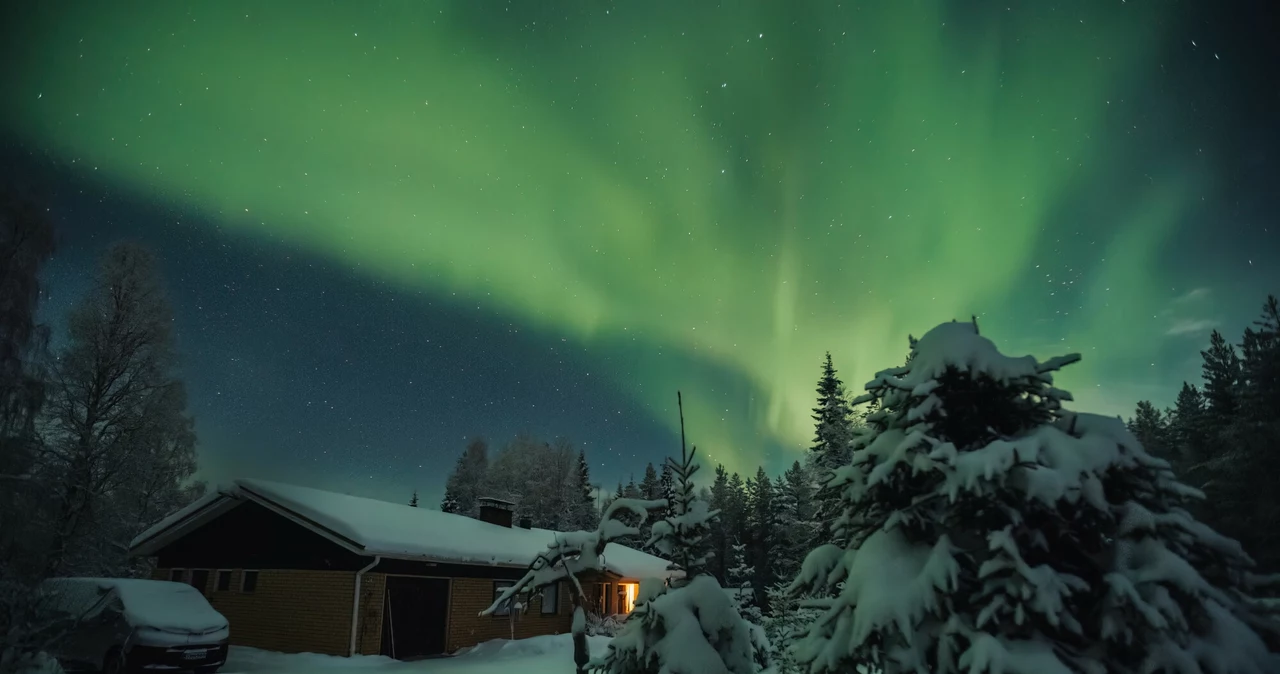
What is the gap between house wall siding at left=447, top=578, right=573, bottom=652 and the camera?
64.6 feet

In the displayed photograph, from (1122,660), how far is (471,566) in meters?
19.6

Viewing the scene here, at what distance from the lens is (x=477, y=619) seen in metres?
20.7

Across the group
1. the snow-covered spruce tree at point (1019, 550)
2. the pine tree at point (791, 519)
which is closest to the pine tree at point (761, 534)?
the pine tree at point (791, 519)

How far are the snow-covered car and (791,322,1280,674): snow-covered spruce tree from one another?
1431cm

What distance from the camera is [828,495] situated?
5.31 meters

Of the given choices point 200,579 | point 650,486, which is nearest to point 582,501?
point 650,486

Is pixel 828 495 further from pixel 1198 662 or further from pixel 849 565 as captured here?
pixel 1198 662

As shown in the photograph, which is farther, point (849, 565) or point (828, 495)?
point (828, 495)

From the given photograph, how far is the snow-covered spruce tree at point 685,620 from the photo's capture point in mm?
7344

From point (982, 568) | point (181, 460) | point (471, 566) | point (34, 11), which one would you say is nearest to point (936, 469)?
point (982, 568)

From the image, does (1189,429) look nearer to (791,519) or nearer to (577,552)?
(577,552)

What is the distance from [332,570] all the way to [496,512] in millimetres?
10688

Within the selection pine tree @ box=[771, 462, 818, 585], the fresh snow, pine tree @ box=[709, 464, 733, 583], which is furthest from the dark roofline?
pine tree @ box=[709, 464, 733, 583]

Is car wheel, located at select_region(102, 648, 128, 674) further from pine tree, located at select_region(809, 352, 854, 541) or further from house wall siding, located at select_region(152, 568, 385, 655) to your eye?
pine tree, located at select_region(809, 352, 854, 541)
